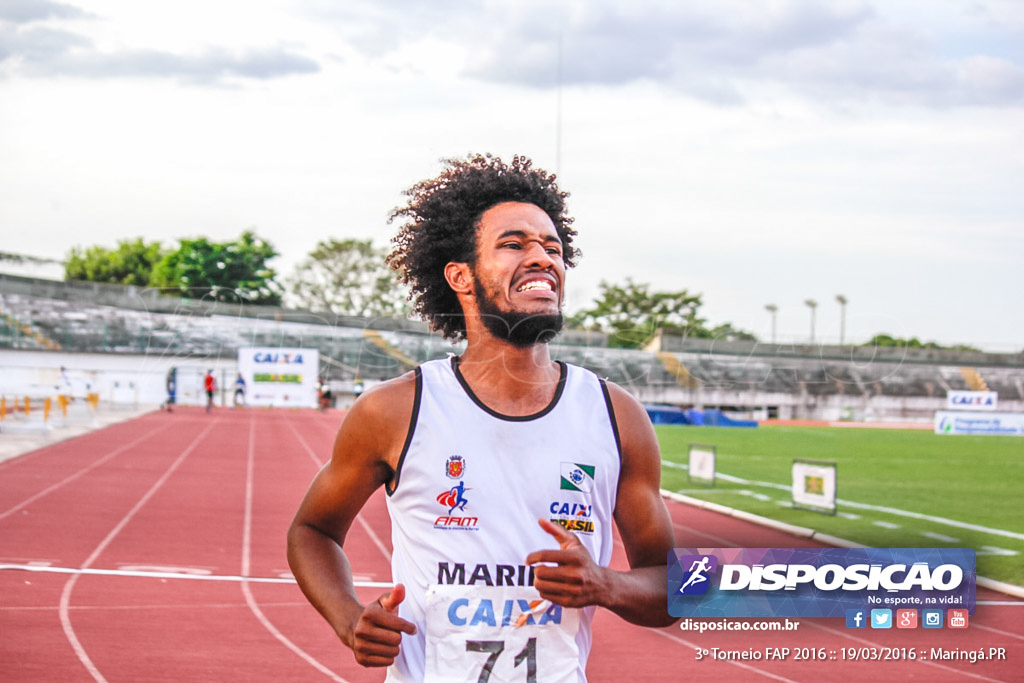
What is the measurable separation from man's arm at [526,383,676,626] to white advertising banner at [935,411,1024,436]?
134ft

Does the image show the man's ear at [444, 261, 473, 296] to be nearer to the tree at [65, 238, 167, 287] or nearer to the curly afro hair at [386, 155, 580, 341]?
the curly afro hair at [386, 155, 580, 341]

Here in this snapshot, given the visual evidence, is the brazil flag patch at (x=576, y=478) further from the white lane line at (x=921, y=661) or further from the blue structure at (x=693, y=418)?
the blue structure at (x=693, y=418)

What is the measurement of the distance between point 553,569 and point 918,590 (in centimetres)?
160

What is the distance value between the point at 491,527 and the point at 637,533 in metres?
0.37

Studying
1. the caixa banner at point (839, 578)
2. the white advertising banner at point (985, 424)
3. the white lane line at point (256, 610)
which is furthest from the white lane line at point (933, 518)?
the white advertising banner at point (985, 424)

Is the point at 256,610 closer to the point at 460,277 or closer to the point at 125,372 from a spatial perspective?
the point at 460,277

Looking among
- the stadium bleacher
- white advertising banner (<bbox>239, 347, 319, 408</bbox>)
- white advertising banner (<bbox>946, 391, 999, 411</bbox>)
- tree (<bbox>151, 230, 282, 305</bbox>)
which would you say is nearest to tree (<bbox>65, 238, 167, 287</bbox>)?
tree (<bbox>151, 230, 282, 305</bbox>)

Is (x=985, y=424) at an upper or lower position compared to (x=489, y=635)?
lower

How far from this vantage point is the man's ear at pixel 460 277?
278cm

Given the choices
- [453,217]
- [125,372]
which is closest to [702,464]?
[453,217]

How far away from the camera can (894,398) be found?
55125 millimetres

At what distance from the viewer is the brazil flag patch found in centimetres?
238

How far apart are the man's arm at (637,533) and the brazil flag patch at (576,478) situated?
0.14 metres

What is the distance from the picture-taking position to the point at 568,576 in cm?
212
